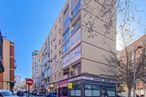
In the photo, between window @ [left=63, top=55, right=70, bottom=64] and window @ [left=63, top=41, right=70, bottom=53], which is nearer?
window @ [left=63, top=55, right=70, bottom=64]

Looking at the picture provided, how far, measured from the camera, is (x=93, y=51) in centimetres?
6706

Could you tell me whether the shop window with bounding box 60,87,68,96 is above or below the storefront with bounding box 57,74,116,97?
below

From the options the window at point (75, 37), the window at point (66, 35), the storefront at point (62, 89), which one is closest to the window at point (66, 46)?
the window at point (66, 35)

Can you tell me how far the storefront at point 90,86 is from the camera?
64188 millimetres

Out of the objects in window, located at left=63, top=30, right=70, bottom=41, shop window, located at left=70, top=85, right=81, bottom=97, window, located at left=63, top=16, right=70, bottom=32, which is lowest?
shop window, located at left=70, top=85, right=81, bottom=97

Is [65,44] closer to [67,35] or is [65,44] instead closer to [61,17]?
[67,35]

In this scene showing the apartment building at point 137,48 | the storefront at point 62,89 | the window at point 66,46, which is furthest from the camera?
the storefront at point 62,89

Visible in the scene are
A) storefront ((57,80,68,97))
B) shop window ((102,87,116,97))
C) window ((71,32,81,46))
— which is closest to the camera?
window ((71,32,81,46))

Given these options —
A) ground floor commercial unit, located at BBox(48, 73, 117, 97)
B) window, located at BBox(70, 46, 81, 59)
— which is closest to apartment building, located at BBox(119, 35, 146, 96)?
window, located at BBox(70, 46, 81, 59)

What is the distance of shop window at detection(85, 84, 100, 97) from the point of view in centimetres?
6521

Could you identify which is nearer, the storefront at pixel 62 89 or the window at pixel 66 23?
the window at pixel 66 23

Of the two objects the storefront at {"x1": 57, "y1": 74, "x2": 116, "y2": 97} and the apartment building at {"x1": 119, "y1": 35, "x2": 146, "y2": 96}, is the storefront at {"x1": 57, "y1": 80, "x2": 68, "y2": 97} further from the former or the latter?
the apartment building at {"x1": 119, "y1": 35, "x2": 146, "y2": 96}

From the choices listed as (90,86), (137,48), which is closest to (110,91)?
(90,86)

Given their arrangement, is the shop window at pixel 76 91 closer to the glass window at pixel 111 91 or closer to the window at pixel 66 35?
the glass window at pixel 111 91
